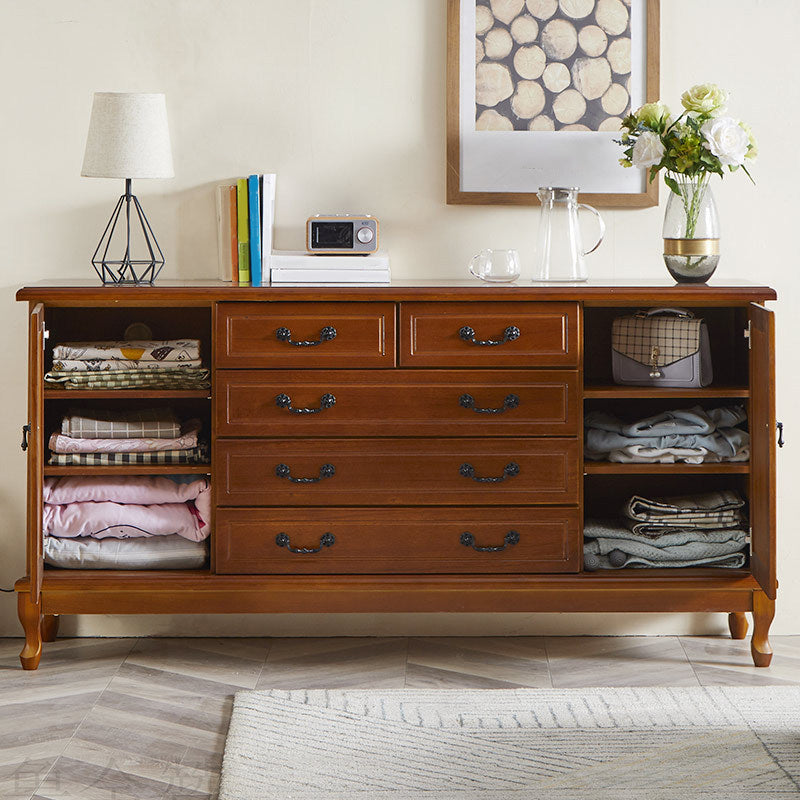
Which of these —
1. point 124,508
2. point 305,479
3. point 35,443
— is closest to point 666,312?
point 305,479

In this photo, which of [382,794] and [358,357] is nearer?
[382,794]

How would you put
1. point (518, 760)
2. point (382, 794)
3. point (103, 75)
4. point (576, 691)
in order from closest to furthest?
point (382, 794) < point (518, 760) < point (576, 691) < point (103, 75)

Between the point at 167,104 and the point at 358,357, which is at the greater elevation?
the point at 167,104

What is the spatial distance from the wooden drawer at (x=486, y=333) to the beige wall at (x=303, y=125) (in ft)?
1.39

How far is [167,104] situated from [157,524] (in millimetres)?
1116

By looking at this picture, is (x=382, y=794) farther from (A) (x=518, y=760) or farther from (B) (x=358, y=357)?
(B) (x=358, y=357)

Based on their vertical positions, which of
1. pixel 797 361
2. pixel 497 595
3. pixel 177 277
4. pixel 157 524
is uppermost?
pixel 177 277

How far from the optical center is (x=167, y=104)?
2795 mm

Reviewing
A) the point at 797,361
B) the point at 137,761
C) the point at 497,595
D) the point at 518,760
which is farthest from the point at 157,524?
the point at 797,361

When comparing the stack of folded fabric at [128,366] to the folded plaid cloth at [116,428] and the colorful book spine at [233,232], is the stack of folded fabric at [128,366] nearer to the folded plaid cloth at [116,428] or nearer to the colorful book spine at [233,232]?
the folded plaid cloth at [116,428]

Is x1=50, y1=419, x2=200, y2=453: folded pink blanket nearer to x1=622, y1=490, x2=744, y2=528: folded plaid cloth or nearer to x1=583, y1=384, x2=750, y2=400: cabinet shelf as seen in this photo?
x1=583, y1=384, x2=750, y2=400: cabinet shelf

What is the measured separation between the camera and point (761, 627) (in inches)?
102

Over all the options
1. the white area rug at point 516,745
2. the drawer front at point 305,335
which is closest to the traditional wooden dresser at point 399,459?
the drawer front at point 305,335

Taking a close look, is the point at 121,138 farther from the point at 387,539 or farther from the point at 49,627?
the point at 49,627
